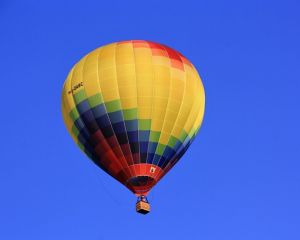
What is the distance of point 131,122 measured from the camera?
1817 inches

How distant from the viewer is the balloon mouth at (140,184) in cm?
4581

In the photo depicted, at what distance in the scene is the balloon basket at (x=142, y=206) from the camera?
45469 mm

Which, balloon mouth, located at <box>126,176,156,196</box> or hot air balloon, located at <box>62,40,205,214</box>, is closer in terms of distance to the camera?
balloon mouth, located at <box>126,176,156,196</box>

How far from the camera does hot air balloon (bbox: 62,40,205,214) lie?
4603 centimetres

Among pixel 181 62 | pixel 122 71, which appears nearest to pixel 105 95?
pixel 122 71

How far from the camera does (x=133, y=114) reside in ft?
151

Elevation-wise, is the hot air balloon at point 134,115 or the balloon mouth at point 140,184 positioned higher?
the hot air balloon at point 134,115

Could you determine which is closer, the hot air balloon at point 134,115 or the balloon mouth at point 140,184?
the balloon mouth at point 140,184

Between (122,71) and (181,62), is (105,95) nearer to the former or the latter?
(122,71)

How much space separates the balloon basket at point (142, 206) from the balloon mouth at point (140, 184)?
1.33 feet

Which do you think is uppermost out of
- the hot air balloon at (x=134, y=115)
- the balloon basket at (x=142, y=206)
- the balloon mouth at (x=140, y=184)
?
the hot air balloon at (x=134, y=115)

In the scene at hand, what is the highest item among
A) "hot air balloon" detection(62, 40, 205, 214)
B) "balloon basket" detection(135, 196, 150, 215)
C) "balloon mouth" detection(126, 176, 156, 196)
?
"hot air balloon" detection(62, 40, 205, 214)

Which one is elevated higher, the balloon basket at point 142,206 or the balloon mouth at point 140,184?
the balloon mouth at point 140,184

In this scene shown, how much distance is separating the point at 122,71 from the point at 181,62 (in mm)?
3182
